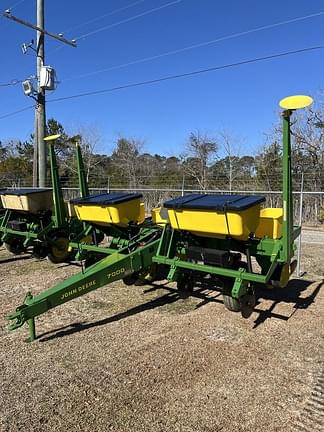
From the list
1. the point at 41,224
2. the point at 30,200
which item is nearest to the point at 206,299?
the point at 41,224

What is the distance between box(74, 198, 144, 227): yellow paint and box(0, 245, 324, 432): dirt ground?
42.7 inches

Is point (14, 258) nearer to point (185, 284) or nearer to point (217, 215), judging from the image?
point (185, 284)

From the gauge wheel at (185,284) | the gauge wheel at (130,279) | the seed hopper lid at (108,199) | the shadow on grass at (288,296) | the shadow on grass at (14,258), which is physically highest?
the seed hopper lid at (108,199)

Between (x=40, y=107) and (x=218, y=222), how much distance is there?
1322cm

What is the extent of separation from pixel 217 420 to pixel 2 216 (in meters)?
7.40

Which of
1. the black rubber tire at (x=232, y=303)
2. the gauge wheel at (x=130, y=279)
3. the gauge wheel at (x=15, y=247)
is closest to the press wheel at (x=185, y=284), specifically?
the black rubber tire at (x=232, y=303)

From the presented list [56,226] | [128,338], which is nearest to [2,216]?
[56,226]

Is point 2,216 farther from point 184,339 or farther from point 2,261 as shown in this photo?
point 184,339

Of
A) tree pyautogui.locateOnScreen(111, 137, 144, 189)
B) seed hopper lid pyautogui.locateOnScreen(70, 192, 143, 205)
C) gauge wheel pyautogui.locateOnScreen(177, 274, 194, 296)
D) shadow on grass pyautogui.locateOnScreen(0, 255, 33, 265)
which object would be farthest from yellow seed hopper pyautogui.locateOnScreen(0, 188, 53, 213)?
tree pyautogui.locateOnScreen(111, 137, 144, 189)

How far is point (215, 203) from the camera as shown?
4355 millimetres

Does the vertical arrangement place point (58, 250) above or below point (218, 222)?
below

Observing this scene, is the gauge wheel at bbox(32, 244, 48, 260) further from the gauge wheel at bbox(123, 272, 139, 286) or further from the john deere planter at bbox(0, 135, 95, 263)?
the gauge wheel at bbox(123, 272, 139, 286)

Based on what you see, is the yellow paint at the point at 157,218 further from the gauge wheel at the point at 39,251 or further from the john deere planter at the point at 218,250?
the gauge wheel at the point at 39,251

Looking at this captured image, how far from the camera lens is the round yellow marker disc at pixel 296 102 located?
390cm
